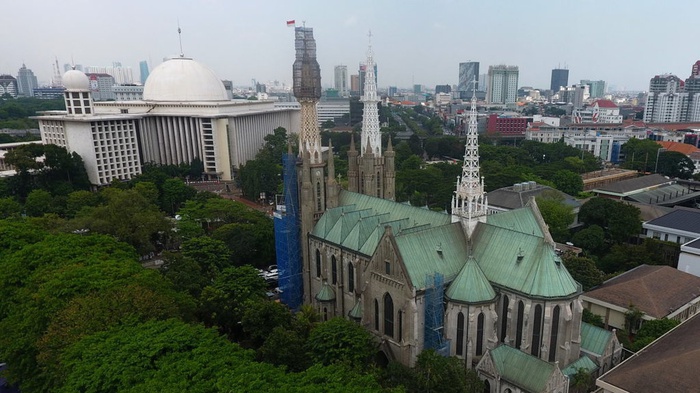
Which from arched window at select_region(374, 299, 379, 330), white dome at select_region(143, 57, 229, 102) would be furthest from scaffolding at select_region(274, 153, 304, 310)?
white dome at select_region(143, 57, 229, 102)

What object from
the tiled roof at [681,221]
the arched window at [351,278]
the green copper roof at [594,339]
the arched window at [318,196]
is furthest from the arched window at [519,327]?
the tiled roof at [681,221]

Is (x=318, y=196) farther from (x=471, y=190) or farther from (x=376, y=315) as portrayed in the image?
(x=471, y=190)

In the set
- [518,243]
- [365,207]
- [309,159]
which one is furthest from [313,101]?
[518,243]

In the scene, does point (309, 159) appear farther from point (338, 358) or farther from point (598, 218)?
point (598, 218)

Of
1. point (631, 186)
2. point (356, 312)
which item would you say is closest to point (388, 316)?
point (356, 312)

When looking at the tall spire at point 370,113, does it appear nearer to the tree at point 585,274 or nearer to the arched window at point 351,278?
the arched window at point 351,278

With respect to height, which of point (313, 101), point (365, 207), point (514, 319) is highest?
point (313, 101)
